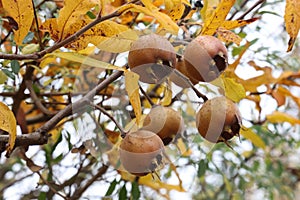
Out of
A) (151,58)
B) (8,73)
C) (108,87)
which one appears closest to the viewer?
(151,58)

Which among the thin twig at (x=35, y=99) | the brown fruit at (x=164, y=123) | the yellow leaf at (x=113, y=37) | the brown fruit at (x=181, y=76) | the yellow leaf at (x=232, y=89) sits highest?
the yellow leaf at (x=113, y=37)

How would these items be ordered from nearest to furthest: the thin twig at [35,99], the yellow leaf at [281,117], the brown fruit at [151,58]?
1. the brown fruit at [151,58]
2. the thin twig at [35,99]
3. the yellow leaf at [281,117]

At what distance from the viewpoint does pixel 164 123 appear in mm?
783

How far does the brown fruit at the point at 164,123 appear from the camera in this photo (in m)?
0.78

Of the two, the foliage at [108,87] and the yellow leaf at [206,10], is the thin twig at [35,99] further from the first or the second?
the yellow leaf at [206,10]

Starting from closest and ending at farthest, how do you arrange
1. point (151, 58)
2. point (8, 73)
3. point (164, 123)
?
point (151, 58), point (164, 123), point (8, 73)

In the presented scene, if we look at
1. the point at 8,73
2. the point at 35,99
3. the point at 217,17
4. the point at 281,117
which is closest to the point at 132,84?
the point at 217,17

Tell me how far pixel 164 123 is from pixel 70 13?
22 centimetres

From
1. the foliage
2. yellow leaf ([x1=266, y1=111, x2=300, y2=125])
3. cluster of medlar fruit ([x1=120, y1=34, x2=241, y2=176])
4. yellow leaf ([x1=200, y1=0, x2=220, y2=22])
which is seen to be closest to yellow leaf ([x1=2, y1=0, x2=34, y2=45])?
the foliage

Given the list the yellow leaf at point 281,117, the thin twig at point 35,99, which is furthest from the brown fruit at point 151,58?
the yellow leaf at point 281,117

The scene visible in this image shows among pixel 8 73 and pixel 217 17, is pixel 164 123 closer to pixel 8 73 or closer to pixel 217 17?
pixel 217 17

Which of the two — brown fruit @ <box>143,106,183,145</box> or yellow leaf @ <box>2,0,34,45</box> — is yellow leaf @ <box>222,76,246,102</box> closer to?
brown fruit @ <box>143,106,183,145</box>

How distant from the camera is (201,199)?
7.11 ft

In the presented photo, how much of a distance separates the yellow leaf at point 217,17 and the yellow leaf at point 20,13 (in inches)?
10.2
